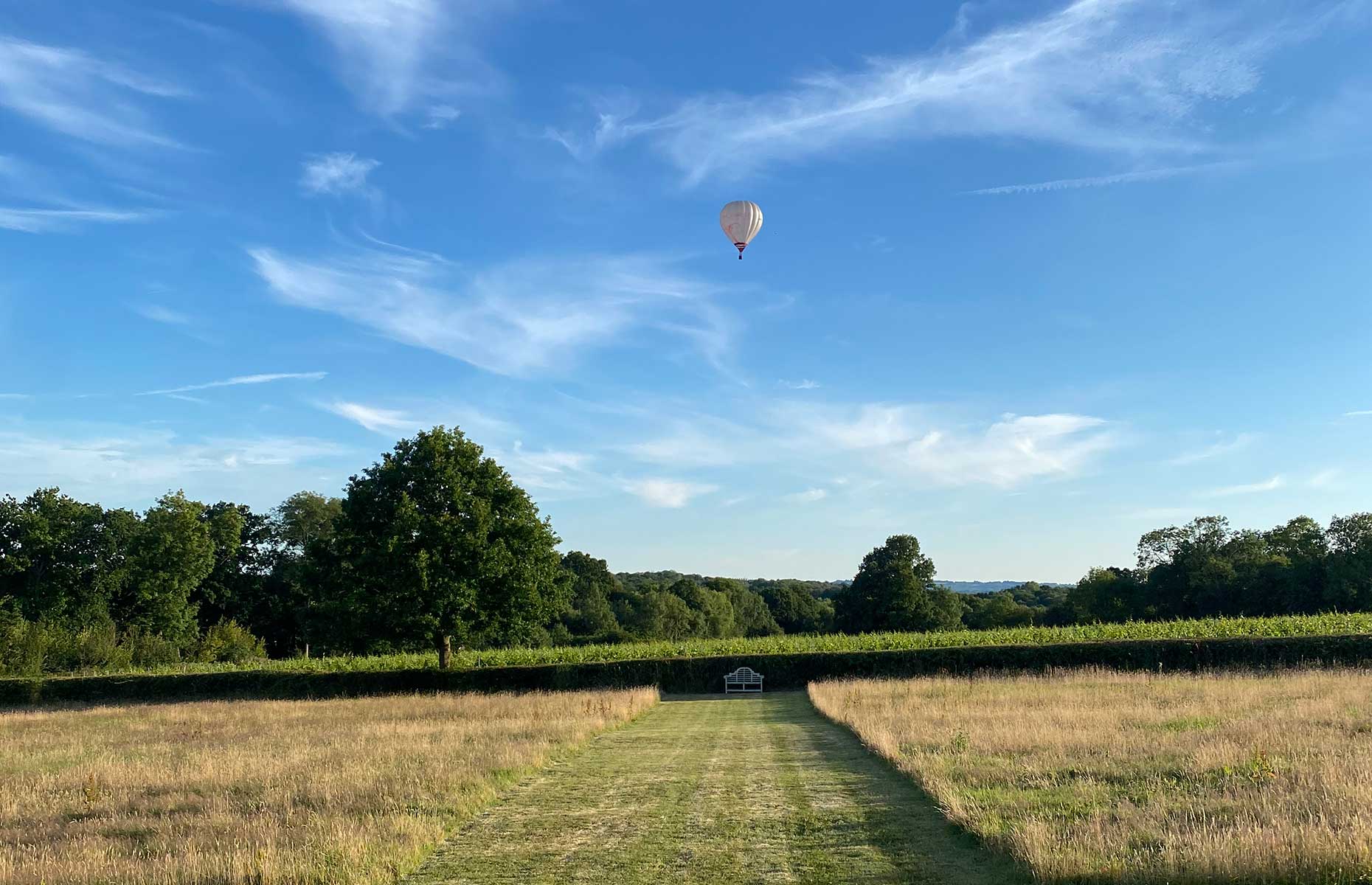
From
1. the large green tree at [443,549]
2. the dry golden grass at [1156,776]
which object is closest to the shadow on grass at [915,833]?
the dry golden grass at [1156,776]

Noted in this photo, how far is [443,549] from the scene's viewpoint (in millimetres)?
39094

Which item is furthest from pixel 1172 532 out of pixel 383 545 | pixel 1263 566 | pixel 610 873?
pixel 610 873

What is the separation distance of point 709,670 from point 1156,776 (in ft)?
89.1

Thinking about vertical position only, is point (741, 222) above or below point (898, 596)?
above

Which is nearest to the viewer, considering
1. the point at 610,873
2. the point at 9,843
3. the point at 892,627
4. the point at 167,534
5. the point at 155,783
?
the point at 610,873

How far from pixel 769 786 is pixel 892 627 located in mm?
60589

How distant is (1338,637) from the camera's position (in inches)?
1318

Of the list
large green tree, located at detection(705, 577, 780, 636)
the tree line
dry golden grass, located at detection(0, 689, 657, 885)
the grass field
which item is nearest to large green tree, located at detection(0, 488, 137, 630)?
the tree line

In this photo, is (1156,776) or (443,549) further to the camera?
(443,549)

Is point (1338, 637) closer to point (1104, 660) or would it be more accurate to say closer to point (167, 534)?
point (1104, 660)

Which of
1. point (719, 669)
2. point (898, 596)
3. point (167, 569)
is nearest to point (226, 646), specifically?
point (167, 569)

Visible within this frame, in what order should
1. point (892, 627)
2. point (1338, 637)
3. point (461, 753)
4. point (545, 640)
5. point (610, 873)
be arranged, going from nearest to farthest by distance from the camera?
point (610, 873) → point (461, 753) → point (1338, 637) → point (892, 627) → point (545, 640)

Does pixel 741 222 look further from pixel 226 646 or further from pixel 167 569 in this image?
pixel 167 569

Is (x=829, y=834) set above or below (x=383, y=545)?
below
